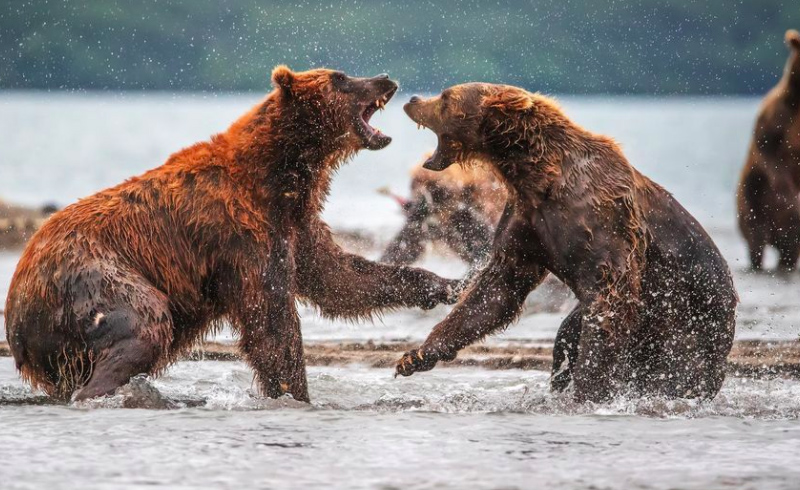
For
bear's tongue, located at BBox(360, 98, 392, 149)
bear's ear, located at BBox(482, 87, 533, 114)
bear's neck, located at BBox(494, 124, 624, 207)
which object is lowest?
bear's neck, located at BBox(494, 124, 624, 207)

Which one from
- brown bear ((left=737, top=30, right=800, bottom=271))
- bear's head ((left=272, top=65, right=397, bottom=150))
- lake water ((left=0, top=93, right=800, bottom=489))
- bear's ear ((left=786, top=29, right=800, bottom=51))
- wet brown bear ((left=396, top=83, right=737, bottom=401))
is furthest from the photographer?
brown bear ((left=737, top=30, right=800, bottom=271))

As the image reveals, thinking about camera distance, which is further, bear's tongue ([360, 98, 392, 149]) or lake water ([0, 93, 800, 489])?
bear's tongue ([360, 98, 392, 149])

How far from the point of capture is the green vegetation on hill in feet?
319

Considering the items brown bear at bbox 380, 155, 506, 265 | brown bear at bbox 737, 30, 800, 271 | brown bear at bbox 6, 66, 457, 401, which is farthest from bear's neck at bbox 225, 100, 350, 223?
brown bear at bbox 737, 30, 800, 271

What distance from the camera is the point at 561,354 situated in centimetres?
745

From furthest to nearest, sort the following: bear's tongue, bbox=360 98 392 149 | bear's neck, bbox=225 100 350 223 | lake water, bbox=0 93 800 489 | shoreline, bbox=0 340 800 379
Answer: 1. shoreline, bbox=0 340 800 379
2. bear's tongue, bbox=360 98 392 149
3. bear's neck, bbox=225 100 350 223
4. lake water, bbox=0 93 800 489

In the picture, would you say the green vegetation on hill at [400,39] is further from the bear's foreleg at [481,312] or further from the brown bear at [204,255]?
the bear's foreleg at [481,312]

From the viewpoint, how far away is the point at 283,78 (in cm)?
735

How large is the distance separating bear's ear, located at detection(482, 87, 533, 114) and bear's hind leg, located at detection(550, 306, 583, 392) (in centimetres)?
119

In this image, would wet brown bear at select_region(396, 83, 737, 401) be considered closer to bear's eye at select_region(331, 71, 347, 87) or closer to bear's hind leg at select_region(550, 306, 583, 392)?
bear's hind leg at select_region(550, 306, 583, 392)

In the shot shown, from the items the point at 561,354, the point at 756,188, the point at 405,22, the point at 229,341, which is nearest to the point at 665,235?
the point at 561,354

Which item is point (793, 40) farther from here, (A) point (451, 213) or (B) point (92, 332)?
(B) point (92, 332)

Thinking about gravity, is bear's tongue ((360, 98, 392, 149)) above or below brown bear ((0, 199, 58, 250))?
below

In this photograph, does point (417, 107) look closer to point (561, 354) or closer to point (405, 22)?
point (561, 354)
